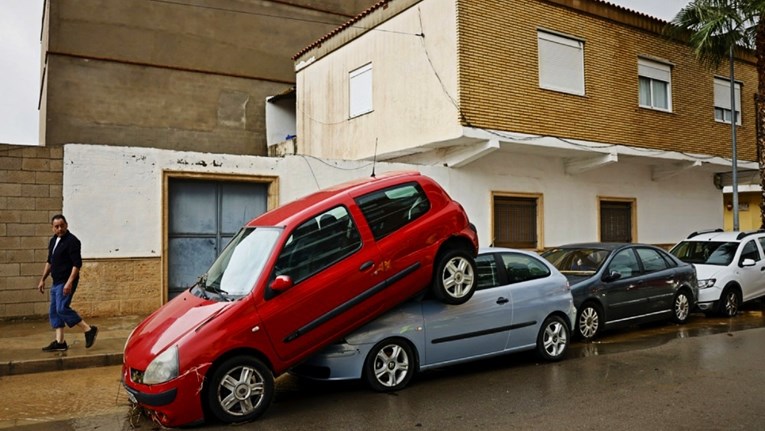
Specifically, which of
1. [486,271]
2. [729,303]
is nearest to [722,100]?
[729,303]

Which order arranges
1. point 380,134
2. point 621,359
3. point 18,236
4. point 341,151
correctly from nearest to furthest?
point 621,359
point 18,236
point 380,134
point 341,151

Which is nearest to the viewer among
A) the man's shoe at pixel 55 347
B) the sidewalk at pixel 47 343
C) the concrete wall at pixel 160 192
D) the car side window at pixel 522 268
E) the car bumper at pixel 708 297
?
the car side window at pixel 522 268

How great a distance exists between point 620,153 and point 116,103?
50.8 feet

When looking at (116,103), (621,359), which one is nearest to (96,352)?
(621,359)

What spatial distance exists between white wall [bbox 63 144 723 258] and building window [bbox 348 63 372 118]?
108 inches

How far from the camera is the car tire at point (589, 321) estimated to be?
9.22 m

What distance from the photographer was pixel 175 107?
→ 21.0m

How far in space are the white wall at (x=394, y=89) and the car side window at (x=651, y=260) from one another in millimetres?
4345

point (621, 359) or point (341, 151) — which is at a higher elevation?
point (341, 151)

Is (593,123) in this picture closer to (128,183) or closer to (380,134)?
(380,134)

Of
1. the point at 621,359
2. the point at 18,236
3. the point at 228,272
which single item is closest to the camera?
the point at 228,272

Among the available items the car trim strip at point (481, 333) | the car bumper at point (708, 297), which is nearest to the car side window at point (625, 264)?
the car bumper at point (708, 297)

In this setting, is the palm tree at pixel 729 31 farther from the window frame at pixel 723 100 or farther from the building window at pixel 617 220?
the building window at pixel 617 220

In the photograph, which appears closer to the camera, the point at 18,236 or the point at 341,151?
the point at 18,236
